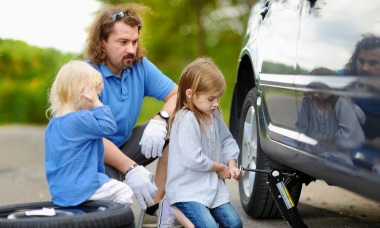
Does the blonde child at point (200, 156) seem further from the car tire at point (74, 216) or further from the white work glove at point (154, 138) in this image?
the car tire at point (74, 216)

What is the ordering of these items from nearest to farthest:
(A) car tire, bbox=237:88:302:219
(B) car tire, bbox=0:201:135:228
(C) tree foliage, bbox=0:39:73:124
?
(B) car tire, bbox=0:201:135:228
(A) car tire, bbox=237:88:302:219
(C) tree foliage, bbox=0:39:73:124

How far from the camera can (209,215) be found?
398 centimetres

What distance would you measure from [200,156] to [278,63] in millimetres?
670

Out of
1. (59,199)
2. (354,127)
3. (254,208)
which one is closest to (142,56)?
(254,208)

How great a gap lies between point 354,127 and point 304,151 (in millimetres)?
623

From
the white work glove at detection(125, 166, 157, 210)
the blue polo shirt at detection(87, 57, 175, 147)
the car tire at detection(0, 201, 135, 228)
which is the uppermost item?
the blue polo shirt at detection(87, 57, 175, 147)

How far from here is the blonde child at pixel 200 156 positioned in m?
3.97

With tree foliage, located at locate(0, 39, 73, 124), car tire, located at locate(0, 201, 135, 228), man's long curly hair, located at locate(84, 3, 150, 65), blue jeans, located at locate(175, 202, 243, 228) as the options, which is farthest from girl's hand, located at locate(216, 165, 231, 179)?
tree foliage, located at locate(0, 39, 73, 124)

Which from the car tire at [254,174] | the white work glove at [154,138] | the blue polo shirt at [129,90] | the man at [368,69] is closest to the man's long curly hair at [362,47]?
the man at [368,69]

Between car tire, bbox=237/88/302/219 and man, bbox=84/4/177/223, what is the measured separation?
1.67ft

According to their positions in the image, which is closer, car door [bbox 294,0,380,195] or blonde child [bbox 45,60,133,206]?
car door [bbox 294,0,380,195]

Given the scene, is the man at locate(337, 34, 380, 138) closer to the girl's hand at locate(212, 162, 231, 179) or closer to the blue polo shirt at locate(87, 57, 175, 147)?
the girl's hand at locate(212, 162, 231, 179)

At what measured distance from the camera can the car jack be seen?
13.5 ft

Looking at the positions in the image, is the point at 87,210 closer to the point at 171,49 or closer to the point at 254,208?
the point at 254,208
